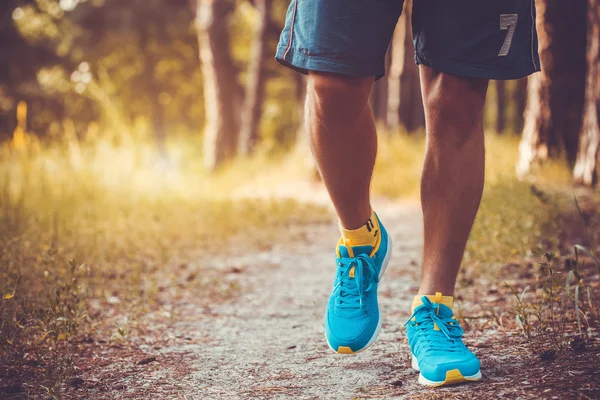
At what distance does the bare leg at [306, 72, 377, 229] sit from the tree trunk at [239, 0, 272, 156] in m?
11.2

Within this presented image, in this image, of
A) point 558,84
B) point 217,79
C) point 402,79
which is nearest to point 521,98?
point 402,79

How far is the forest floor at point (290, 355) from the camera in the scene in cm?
185

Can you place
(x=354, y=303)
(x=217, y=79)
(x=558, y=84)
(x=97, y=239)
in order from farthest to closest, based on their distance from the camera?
(x=217, y=79) → (x=558, y=84) → (x=97, y=239) → (x=354, y=303)

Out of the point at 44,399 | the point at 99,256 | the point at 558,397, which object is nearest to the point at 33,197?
the point at 99,256

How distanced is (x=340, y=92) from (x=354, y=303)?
0.68 meters

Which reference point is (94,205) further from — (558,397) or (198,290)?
(558,397)

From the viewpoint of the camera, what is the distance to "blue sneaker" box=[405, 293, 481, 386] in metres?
1.83

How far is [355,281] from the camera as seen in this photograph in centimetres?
210

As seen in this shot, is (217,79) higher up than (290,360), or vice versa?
(217,79)

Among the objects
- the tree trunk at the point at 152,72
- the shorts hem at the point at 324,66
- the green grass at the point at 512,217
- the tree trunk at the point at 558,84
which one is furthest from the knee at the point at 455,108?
the tree trunk at the point at 152,72

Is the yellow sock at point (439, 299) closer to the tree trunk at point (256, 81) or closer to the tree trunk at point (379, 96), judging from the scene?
the tree trunk at point (379, 96)

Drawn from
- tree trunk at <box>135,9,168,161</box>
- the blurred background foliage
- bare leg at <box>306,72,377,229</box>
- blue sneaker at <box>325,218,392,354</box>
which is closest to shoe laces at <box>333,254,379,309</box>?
blue sneaker at <box>325,218,392,354</box>

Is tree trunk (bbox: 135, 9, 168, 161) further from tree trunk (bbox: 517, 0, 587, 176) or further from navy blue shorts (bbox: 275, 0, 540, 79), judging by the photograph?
→ navy blue shorts (bbox: 275, 0, 540, 79)

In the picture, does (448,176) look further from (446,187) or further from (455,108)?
(455,108)
